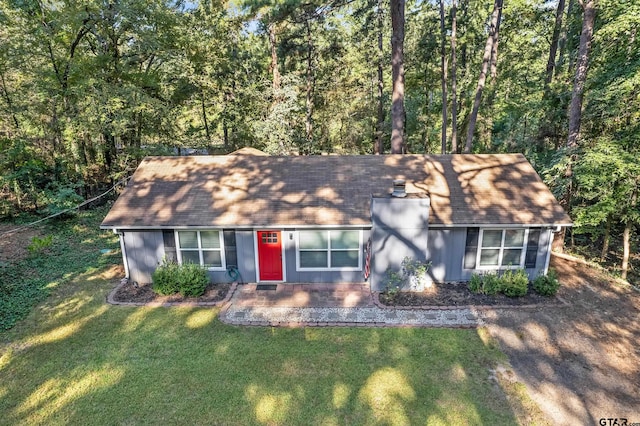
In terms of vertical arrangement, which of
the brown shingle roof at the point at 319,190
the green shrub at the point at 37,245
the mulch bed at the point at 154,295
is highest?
the brown shingle roof at the point at 319,190

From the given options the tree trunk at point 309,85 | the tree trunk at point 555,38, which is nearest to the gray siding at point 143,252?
the tree trunk at point 309,85

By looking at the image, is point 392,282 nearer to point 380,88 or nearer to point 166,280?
point 166,280

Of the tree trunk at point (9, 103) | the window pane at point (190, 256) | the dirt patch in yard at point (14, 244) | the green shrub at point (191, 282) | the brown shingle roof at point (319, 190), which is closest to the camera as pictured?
the green shrub at point (191, 282)

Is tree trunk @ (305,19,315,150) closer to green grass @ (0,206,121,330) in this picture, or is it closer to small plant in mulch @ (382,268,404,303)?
green grass @ (0,206,121,330)

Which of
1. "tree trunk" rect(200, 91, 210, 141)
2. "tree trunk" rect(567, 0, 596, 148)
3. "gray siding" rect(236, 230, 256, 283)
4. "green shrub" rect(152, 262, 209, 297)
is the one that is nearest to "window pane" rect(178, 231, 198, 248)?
"green shrub" rect(152, 262, 209, 297)

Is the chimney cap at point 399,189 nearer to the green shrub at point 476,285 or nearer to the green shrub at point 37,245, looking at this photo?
the green shrub at point 476,285

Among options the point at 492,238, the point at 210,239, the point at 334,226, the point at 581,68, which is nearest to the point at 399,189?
the point at 334,226
